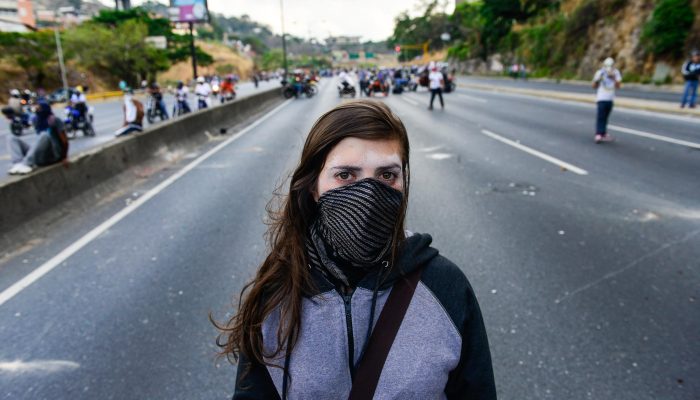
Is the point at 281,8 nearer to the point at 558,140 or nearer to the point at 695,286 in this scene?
the point at 558,140

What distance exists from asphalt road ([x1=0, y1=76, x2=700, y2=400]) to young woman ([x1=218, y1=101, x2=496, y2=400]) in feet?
5.30

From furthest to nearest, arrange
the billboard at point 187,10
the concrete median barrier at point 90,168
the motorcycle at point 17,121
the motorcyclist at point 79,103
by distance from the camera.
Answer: the billboard at point 187,10
the motorcyclist at point 79,103
the motorcycle at point 17,121
the concrete median barrier at point 90,168

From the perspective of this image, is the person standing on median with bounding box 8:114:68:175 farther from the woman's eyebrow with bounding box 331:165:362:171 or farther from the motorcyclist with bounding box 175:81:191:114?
the motorcyclist with bounding box 175:81:191:114

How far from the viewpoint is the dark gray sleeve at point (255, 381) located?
1568 millimetres

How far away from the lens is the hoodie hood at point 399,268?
1464 millimetres

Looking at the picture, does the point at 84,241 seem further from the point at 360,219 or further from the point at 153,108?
the point at 153,108

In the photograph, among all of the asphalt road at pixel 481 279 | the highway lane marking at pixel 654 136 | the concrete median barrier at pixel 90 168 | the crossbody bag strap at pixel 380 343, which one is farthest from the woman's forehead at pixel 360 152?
the highway lane marking at pixel 654 136

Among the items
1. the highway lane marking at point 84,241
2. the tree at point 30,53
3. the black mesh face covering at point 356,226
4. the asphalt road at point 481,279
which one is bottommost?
the highway lane marking at point 84,241

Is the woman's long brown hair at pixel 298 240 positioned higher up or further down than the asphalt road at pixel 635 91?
higher up

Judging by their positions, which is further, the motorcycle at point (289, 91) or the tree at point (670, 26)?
the motorcycle at point (289, 91)

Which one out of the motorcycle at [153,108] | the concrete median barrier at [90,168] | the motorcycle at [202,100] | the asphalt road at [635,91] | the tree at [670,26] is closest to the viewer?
the concrete median barrier at [90,168]

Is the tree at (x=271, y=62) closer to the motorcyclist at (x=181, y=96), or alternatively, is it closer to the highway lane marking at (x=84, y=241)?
the motorcyclist at (x=181, y=96)

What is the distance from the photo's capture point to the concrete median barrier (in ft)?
19.0

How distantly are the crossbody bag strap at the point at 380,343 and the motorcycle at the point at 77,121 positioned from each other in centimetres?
1706
